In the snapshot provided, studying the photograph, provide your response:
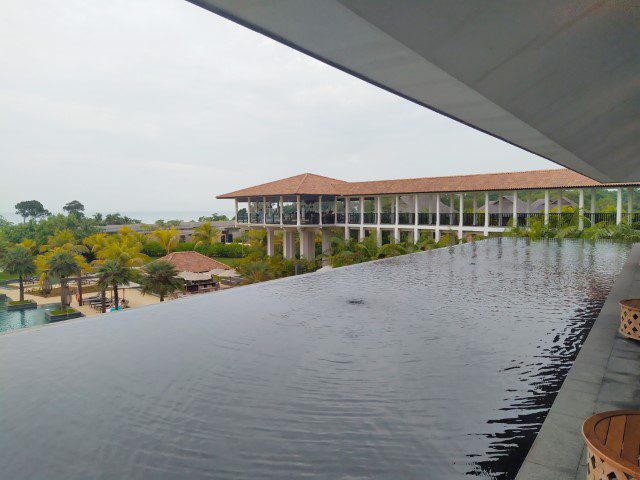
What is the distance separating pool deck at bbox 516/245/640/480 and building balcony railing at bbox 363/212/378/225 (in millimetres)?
25705

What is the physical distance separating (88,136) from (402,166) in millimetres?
75519

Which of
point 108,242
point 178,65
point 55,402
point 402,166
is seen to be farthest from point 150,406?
point 402,166

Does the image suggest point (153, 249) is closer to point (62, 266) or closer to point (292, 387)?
point (62, 266)

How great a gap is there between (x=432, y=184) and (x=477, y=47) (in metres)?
26.8

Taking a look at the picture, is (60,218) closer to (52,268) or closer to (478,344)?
(52,268)

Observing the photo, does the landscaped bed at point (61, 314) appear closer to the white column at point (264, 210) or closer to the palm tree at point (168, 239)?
the white column at point (264, 210)

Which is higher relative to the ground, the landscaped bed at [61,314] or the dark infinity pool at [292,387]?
the dark infinity pool at [292,387]

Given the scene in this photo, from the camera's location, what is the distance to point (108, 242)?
3638 centimetres

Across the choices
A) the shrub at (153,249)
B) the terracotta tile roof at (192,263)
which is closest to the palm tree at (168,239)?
the shrub at (153,249)

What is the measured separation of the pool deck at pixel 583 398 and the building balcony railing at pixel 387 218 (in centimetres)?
2488

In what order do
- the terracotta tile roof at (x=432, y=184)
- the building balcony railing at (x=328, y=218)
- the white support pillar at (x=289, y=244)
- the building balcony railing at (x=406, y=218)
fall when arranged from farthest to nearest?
the white support pillar at (x=289, y=244) → the building balcony railing at (x=328, y=218) → the building balcony railing at (x=406, y=218) → the terracotta tile roof at (x=432, y=184)

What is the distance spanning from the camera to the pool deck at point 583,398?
2.69m

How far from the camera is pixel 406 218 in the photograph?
3017cm

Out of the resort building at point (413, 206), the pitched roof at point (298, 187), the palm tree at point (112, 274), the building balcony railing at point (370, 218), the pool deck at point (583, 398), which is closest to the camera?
the pool deck at point (583, 398)
